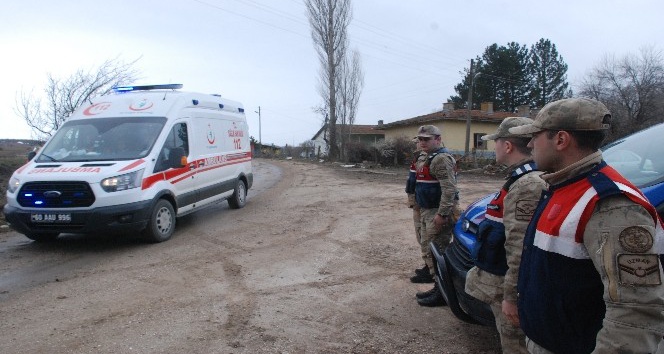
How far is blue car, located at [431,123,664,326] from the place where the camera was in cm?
312

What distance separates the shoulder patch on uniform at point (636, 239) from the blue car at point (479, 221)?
1578 millimetres

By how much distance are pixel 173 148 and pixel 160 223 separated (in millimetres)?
1258

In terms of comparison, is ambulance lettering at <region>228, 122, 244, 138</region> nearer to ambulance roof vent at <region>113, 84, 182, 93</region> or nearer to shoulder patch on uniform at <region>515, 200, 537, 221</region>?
ambulance roof vent at <region>113, 84, 182, 93</region>

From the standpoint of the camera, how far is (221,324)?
4.17 metres

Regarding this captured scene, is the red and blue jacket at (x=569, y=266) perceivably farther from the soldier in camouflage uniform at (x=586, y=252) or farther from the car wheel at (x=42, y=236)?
the car wheel at (x=42, y=236)

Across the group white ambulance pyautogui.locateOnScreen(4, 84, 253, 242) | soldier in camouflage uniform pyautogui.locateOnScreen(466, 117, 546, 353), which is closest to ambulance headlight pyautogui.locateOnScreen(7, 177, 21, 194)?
white ambulance pyautogui.locateOnScreen(4, 84, 253, 242)

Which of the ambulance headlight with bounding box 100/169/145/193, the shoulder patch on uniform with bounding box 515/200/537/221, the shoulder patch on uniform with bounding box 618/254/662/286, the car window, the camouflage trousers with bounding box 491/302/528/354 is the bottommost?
the camouflage trousers with bounding box 491/302/528/354

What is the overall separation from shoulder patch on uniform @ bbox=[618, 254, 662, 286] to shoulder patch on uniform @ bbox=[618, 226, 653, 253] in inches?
0.9

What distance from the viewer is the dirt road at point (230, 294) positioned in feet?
12.6

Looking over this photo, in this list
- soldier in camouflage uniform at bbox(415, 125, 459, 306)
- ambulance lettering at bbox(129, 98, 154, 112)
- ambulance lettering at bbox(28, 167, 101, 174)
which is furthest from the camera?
ambulance lettering at bbox(129, 98, 154, 112)

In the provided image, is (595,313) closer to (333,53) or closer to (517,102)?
(333,53)

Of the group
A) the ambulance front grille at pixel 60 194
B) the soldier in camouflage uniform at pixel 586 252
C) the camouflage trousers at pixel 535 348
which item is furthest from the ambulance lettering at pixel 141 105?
the camouflage trousers at pixel 535 348

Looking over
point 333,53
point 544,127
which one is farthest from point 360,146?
point 544,127

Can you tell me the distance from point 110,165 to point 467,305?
18.4ft
